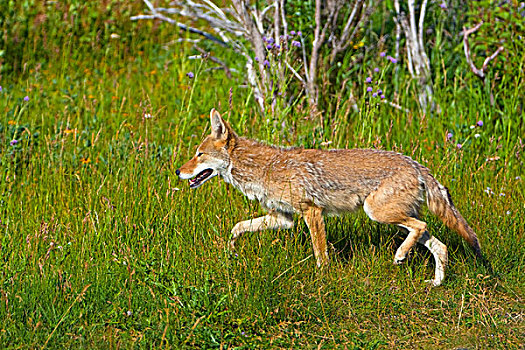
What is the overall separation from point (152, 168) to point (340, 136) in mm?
2100

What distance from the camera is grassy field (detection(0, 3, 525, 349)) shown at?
4559 mm

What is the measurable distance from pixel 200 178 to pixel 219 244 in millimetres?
732

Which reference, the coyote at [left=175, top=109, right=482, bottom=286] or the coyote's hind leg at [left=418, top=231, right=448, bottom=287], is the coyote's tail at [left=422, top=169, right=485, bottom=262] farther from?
the coyote's hind leg at [left=418, top=231, right=448, bottom=287]

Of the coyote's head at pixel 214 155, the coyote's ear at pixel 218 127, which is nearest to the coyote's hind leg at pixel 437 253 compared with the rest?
the coyote's head at pixel 214 155

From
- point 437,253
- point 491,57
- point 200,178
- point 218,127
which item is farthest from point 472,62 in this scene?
point 200,178

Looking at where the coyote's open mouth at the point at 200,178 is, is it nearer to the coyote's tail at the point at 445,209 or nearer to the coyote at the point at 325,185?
the coyote at the point at 325,185

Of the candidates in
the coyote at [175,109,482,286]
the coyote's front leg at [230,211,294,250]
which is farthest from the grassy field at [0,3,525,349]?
the coyote at [175,109,482,286]

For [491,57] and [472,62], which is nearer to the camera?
[491,57]

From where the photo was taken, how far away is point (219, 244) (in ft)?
17.4

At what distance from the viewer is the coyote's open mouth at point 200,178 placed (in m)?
5.72

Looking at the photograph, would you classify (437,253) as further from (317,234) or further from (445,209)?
(317,234)

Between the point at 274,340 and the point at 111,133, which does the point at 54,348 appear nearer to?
the point at 274,340

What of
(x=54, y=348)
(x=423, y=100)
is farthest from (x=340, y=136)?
(x=54, y=348)

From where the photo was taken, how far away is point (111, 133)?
26.6 ft
